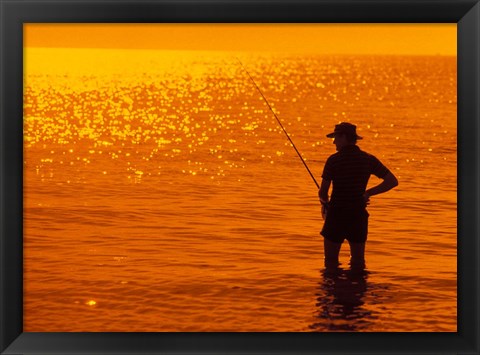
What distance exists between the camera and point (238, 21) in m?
7.60

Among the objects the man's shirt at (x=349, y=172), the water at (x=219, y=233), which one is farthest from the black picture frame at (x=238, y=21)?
the man's shirt at (x=349, y=172)

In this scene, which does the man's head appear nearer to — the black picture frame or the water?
the water

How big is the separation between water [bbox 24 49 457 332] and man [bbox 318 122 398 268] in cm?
64

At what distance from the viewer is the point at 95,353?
24.4ft

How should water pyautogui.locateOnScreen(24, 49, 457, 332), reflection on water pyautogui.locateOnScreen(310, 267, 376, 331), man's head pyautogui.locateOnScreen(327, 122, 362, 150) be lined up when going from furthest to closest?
water pyautogui.locateOnScreen(24, 49, 457, 332), man's head pyautogui.locateOnScreen(327, 122, 362, 150), reflection on water pyautogui.locateOnScreen(310, 267, 376, 331)

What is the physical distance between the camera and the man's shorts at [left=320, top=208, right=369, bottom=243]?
33.3ft

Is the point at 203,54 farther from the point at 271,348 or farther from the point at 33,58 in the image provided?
the point at 271,348

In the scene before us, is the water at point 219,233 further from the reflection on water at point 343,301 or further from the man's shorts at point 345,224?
the man's shorts at point 345,224

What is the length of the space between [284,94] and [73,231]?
45.2 metres

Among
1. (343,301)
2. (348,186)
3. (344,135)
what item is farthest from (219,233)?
(344,135)

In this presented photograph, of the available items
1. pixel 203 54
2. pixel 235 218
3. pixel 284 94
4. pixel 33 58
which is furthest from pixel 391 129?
pixel 203 54

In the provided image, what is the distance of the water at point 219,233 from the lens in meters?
10.1

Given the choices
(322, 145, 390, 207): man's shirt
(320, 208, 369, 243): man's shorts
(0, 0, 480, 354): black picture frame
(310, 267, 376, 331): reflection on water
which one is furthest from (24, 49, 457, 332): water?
(0, 0, 480, 354): black picture frame

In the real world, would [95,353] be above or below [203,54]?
below
